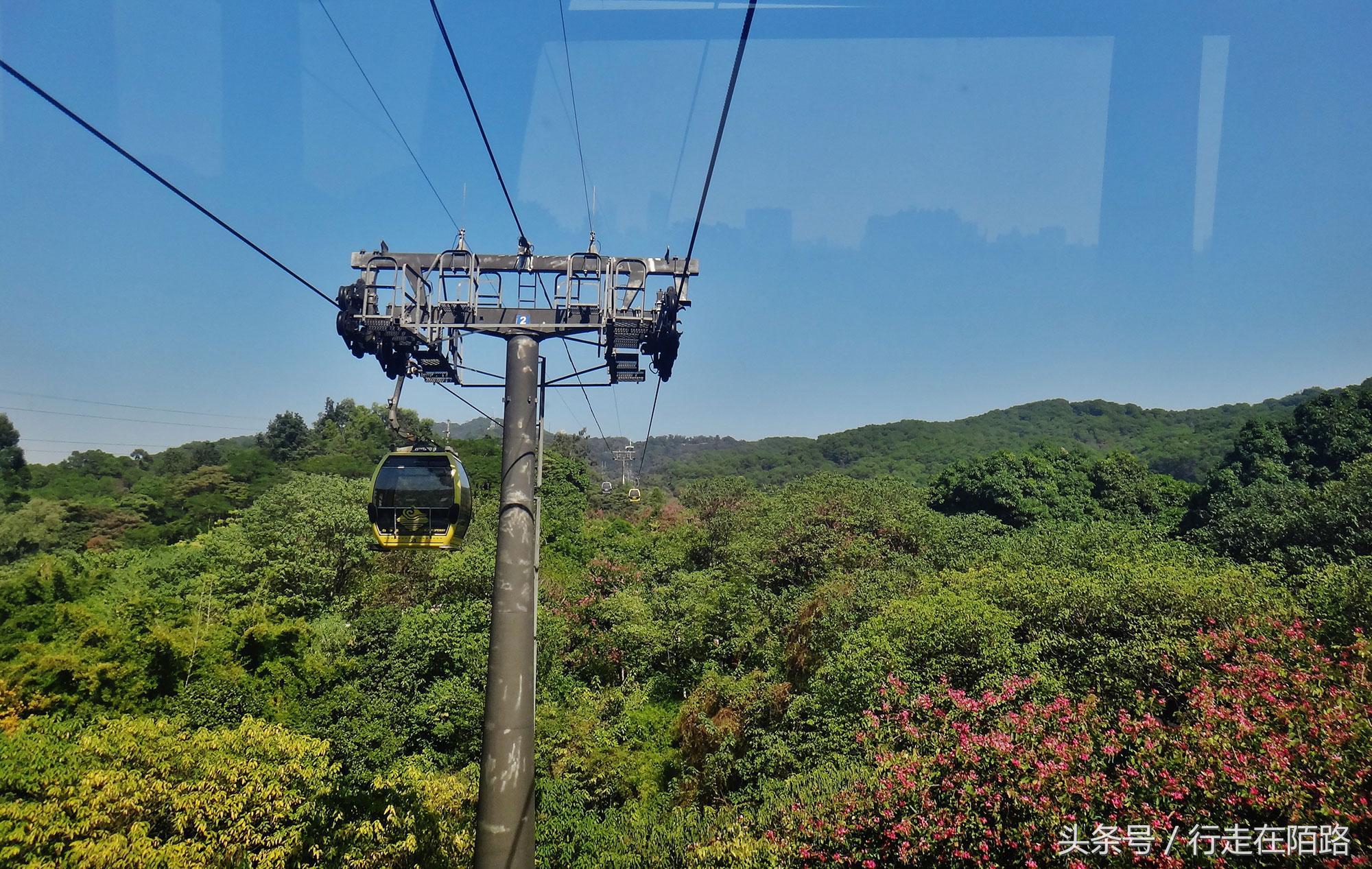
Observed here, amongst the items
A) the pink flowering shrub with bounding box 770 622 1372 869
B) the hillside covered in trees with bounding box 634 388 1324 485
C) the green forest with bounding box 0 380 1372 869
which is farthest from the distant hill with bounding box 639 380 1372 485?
the pink flowering shrub with bounding box 770 622 1372 869

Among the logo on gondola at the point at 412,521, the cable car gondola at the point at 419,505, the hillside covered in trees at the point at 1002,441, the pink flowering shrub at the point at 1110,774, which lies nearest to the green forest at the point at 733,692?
the pink flowering shrub at the point at 1110,774

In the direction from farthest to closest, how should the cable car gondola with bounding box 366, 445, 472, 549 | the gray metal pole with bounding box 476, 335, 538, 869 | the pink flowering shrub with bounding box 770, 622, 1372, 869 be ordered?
1. the cable car gondola with bounding box 366, 445, 472, 549
2. the pink flowering shrub with bounding box 770, 622, 1372, 869
3. the gray metal pole with bounding box 476, 335, 538, 869

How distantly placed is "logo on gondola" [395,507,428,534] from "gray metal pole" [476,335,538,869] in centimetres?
214

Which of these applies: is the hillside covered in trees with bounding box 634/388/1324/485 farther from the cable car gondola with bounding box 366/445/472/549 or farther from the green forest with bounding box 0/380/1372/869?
the cable car gondola with bounding box 366/445/472/549

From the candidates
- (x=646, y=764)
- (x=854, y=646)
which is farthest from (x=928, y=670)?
(x=646, y=764)

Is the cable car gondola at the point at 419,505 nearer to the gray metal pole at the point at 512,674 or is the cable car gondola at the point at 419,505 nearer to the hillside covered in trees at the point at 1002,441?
the gray metal pole at the point at 512,674

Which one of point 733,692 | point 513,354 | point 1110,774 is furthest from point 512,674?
point 733,692

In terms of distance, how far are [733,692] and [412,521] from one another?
26.4ft

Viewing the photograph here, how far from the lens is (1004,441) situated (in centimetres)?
8875

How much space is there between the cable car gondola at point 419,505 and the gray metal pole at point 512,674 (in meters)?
1.97

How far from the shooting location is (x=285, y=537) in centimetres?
1931

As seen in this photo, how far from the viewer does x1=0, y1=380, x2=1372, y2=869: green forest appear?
Result: 6.19 metres

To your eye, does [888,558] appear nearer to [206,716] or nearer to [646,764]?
[646,764]

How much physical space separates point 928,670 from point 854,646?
1.15 metres
